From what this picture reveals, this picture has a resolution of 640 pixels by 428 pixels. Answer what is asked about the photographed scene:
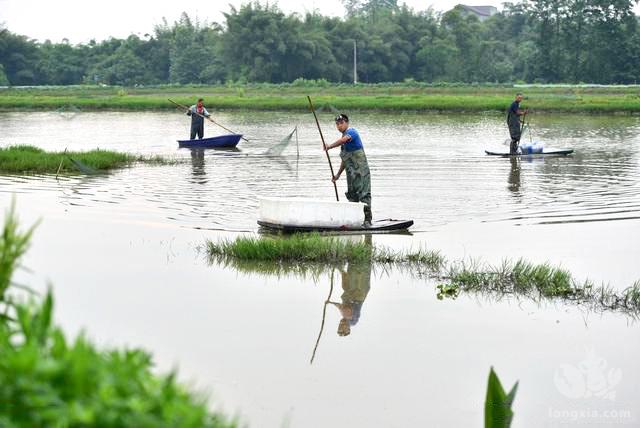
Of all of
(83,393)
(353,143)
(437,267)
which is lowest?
(437,267)

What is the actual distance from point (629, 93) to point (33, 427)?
177 ft

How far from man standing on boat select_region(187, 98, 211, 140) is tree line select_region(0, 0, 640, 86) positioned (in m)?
45.3

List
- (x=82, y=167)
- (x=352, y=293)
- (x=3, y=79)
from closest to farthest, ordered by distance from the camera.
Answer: (x=352, y=293)
(x=82, y=167)
(x=3, y=79)

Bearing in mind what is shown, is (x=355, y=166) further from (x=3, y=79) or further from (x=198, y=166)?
(x=3, y=79)

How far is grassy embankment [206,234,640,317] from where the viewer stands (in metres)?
8.82

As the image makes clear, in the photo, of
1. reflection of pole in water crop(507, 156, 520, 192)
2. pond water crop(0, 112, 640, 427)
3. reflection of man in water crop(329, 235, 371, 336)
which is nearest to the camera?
pond water crop(0, 112, 640, 427)

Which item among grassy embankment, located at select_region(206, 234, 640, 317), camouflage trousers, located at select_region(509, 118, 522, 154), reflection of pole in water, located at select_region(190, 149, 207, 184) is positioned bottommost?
reflection of pole in water, located at select_region(190, 149, 207, 184)

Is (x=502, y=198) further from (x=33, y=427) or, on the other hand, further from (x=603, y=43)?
(x=603, y=43)

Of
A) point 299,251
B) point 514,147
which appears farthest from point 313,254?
point 514,147

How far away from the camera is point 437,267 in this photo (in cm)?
996

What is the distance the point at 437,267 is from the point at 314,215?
2006mm

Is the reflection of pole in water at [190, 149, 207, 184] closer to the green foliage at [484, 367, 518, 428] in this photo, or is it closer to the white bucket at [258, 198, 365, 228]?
the white bucket at [258, 198, 365, 228]

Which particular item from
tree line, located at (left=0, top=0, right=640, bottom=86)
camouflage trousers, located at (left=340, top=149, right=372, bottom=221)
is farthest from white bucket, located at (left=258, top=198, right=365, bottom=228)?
tree line, located at (left=0, top=0, right=640, bottom=86)

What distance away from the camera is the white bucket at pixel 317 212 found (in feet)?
37.5
